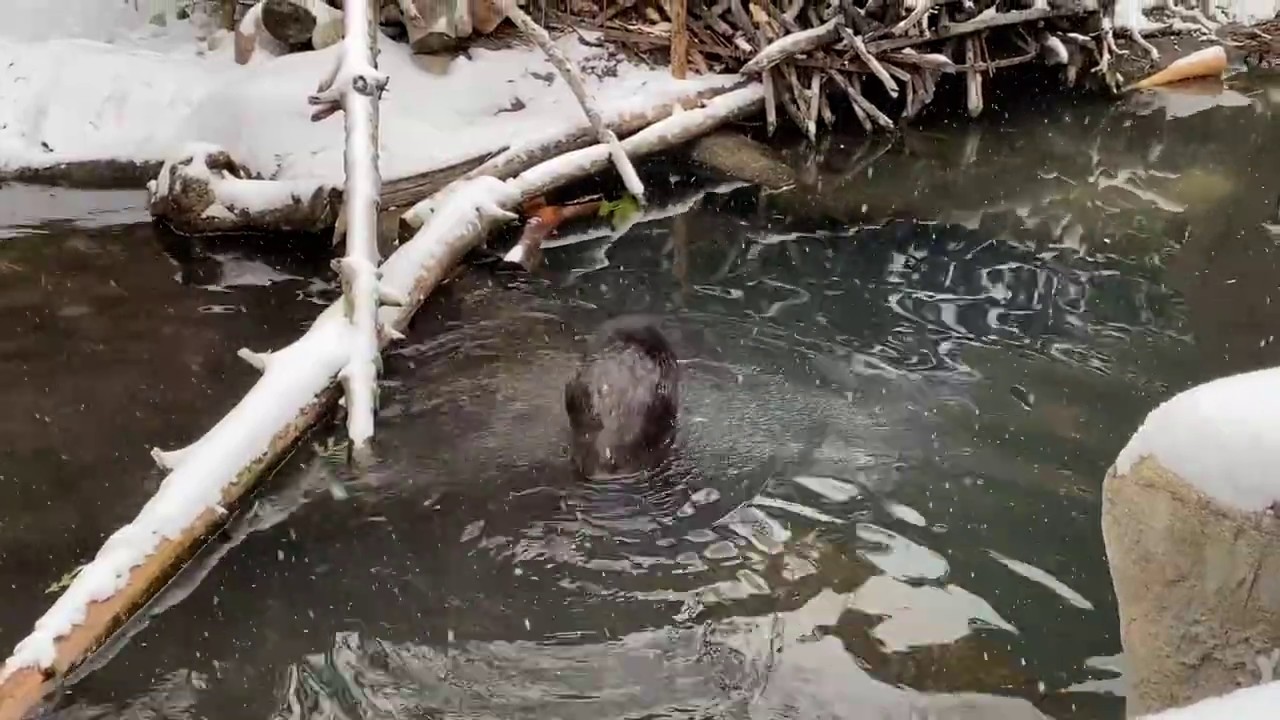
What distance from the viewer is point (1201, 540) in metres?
2.66

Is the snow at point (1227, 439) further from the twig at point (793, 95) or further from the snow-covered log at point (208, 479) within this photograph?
the twig at point (793, 95)

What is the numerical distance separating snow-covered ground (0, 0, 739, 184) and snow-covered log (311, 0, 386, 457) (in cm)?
196

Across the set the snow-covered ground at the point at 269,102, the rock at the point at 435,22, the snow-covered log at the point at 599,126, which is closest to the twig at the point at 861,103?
the snow-covered ground at the point at 269,102

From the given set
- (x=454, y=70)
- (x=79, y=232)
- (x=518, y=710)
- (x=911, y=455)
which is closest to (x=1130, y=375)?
(x=911, y=455)

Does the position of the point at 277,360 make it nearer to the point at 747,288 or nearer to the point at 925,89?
the point at 747,288

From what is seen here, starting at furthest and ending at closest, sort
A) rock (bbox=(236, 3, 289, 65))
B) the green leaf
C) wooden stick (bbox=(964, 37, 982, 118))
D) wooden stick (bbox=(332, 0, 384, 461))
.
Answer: wooden stick (bbox=(964, 37, 982, 118)) → rock (bbox=(236, 3, 289, 65)) → the green leaf → wooden stick (bbox=(332, 0, 384, 461))

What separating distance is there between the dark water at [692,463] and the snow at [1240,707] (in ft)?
6.57

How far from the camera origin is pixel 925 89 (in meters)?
10.6

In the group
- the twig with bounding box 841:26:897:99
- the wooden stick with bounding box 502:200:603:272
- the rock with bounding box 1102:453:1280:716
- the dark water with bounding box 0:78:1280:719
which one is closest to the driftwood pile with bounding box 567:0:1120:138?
the twig with bounding box 841:26:897:99

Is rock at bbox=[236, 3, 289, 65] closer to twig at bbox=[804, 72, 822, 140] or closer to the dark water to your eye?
the dark water

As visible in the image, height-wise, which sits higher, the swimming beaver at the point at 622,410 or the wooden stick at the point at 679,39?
the wooden stick at the point at 679,39

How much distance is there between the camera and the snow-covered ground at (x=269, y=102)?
884 cm

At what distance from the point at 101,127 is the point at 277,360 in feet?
17.4

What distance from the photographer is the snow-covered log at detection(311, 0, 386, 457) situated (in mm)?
5375
